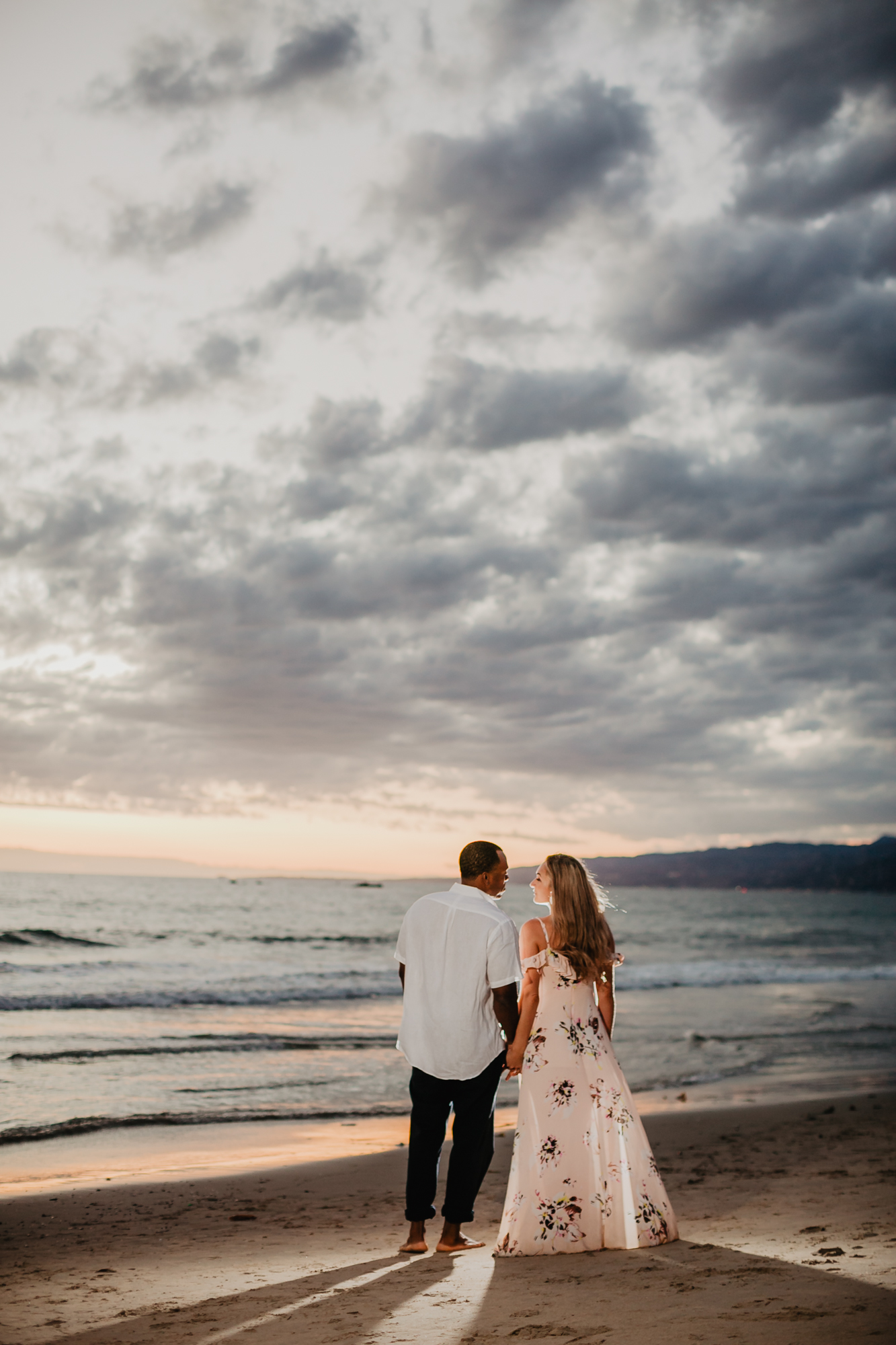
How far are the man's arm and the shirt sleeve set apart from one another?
36mm

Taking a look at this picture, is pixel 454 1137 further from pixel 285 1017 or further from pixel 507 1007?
pixel 285 1017

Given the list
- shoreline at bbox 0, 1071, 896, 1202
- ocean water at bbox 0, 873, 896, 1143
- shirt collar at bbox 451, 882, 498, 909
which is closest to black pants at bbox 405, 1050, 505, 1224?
shirt collar at bbox 451, 882, 498, 909

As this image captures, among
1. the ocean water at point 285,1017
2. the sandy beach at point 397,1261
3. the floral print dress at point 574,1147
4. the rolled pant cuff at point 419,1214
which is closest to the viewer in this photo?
the sandy beach at point 397,1261

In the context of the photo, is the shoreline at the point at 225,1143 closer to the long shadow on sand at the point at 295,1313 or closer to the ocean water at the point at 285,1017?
the ocean water at the point at 285,1017

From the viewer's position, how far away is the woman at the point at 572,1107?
4.50 meters

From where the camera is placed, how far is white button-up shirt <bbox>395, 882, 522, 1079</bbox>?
4.49m

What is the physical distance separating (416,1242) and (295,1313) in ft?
3.21

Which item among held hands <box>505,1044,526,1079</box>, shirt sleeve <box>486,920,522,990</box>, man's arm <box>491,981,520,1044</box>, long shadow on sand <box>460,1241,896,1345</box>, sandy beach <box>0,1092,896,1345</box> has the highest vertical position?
shirt sleeve <box>486,920,522,990</box>

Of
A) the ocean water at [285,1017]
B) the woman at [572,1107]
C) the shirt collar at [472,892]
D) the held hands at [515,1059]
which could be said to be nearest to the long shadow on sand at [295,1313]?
the woman at [572,1107]

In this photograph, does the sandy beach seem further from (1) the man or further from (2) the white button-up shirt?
(2) the white button-up shirt

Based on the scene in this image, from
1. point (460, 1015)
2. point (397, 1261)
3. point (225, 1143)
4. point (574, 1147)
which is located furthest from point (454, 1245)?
point (225, 1143)

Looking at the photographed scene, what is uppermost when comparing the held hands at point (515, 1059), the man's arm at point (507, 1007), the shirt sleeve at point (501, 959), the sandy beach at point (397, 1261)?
the shirt sleeve at point (501, 959)

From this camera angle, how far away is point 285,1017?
17.4 m

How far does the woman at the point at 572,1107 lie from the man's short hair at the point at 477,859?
23 cm
